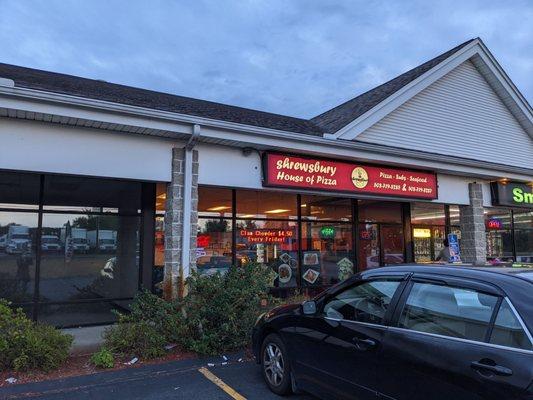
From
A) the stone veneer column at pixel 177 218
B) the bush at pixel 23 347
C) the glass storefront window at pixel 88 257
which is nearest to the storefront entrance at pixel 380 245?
the stone veneer column at pixel 177 218

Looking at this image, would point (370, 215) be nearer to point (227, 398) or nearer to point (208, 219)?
point (208, 219)

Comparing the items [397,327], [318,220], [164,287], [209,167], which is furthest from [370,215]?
[397,327]

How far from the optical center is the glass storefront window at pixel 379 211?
1285 centimetres

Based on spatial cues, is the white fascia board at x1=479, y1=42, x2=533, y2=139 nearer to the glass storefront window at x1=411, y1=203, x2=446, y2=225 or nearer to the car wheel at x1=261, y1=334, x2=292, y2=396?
the glass storefront window at x1=411, y1=203, x2=446, y2=225

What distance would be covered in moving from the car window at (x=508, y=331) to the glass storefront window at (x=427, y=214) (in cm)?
1087

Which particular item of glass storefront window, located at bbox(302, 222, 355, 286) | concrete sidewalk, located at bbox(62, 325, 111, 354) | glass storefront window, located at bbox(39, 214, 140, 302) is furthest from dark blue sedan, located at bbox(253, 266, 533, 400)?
glass storefront window, located at bbox(302, 222, 355, 286)

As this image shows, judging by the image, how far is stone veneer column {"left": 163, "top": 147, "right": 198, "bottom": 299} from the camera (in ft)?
27.5

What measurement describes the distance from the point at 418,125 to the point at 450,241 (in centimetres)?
329

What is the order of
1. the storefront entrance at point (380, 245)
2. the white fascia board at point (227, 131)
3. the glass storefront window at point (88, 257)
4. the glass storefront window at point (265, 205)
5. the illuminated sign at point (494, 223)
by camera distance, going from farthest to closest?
the illuminated sign at point (494, 223), the storefront entrance at point (380, 245), the glass storefront window at point (265, 205), the glass storefront window at point (88, 257), the white fascia board at point (227, 131)

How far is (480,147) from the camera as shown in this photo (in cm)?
1352

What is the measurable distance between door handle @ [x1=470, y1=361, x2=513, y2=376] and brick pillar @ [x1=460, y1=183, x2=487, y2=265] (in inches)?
425

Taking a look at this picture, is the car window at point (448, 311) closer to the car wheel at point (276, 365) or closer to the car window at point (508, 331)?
the car window at point (508, 331)

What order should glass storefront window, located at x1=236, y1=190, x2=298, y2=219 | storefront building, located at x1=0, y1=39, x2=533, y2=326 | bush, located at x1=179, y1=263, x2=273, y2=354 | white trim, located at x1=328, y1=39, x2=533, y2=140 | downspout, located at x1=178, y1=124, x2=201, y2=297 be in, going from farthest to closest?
1. white trim, located at x1=328, y1=39, x2=533, y2=140
2. glass storefront window, located at x1=236, y1=190, x2=298, y2=219
3. downspout, located at x1=178, y1=124, x2=201, y2=297
4. storefront building, located at x1=0, y1=39, x2=533, y2=326
5. bush, located at x1=179, y1=263, x2=273, y2=354

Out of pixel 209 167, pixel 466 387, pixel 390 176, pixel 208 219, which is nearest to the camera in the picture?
pixel 466 387
